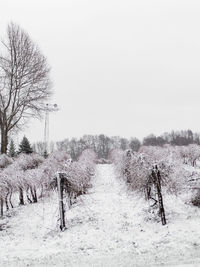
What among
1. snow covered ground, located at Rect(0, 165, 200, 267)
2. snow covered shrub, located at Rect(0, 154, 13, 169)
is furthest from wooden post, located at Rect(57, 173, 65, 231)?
snow covered shrub, located at Rect(0, 154, 13, 169)

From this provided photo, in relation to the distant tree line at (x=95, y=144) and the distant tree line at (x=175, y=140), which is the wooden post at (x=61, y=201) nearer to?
the distant tree line at (x=175, y=140)

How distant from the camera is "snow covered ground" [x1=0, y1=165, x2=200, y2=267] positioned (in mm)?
7232

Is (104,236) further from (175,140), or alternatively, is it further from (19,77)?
(175,140)

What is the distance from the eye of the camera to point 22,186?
13.5 m

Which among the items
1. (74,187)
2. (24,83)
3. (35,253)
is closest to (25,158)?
(24,83)

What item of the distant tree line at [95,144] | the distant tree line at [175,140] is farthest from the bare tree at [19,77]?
the distant tree line at [95,144]

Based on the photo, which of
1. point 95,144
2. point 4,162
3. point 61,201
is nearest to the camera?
point 61,201

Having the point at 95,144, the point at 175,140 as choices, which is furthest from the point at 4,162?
the point at 95,144

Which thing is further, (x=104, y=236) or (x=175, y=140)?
(x=175, y=140)

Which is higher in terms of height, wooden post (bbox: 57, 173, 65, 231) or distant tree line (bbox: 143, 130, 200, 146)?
distant tree line (bbox: 143, 130, 200, 146)

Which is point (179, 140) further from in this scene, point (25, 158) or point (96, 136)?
point (25, 158)

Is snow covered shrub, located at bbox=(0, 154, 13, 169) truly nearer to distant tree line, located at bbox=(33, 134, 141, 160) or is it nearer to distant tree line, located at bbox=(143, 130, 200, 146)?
distant tree line, located at bbox=(143, 130, 200, 146)

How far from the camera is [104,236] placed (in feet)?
30.4

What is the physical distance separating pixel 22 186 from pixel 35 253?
5875 mm
